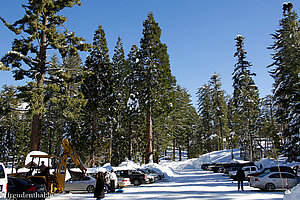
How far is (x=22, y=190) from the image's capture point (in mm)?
11211

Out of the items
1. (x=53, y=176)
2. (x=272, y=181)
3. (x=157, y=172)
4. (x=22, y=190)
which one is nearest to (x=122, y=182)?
(x=53, y=176)

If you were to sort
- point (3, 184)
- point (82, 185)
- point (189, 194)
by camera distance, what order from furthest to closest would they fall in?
point (82, 185) → point (189, 194) → point (3, 184)

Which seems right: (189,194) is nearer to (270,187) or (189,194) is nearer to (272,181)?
(270,187)

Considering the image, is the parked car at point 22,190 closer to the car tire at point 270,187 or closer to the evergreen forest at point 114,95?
the evergreen forest at point 114,95

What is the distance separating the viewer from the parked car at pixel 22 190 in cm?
→ 1102

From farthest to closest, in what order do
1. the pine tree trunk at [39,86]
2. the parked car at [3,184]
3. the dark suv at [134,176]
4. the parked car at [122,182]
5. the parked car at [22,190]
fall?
the dark suv at [134,176]
the parked car at [122,182]
the pine tree trunk at [39,86]
the parked car at [22,190]
the parked car at [3,184]

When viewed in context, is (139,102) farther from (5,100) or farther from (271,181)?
(5,100)

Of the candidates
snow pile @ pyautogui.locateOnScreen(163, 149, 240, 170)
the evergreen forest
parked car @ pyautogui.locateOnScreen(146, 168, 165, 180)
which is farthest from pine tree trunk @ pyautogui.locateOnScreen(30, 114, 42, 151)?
snow pile @ pyautogui.locateOnScreen(163, 149, 240, 170)

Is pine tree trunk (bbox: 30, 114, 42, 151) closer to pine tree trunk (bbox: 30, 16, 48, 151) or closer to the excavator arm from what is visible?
pine tree trunk (bbox: 30, 16, 48, 151)

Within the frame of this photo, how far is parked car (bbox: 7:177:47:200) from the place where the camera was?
1102 centimetres

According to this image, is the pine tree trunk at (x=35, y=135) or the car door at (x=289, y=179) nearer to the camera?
the car door at (x=289, y=179)

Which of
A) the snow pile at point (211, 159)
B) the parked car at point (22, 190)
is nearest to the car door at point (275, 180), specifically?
the parked car at point (22, 190)

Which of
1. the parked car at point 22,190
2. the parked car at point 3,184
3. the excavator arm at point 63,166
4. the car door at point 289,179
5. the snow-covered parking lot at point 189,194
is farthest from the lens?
the car door at point 289,179

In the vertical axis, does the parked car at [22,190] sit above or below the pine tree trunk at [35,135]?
below
